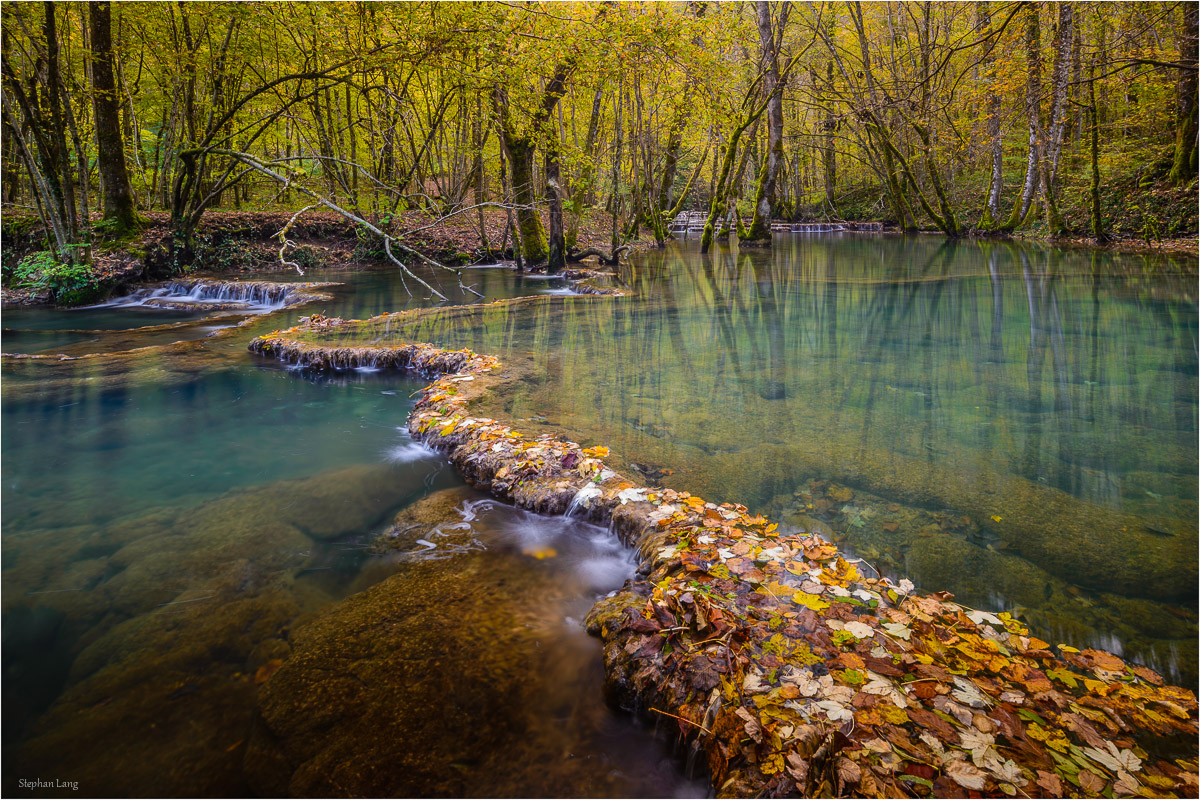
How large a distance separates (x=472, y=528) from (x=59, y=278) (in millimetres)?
15784

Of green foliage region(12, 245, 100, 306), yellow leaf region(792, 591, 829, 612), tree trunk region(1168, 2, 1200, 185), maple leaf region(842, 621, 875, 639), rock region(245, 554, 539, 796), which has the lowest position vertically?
rock region(245, 554, 539, 796)

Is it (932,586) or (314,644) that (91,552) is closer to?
(314,644)

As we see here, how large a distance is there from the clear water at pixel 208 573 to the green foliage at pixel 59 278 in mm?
8372

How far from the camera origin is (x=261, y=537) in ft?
13.7

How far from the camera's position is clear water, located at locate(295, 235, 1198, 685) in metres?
3.29

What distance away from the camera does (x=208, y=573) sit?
3719 mm

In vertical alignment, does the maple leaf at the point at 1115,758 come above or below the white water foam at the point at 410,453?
below

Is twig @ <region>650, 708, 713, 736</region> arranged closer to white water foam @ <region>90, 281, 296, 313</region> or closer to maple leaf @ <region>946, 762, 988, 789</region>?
maple leaf @ <region>946, 762, 988, 789</region>

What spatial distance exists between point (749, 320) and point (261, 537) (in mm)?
8815

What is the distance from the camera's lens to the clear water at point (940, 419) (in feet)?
10.8

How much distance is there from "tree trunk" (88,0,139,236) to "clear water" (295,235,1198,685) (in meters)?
11.0

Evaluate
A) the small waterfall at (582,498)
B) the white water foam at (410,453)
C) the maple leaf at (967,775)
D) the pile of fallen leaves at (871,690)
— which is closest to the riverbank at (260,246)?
the white water foam at (410,453)

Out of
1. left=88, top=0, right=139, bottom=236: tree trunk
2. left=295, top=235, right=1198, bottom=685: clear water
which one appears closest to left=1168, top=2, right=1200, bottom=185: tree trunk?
left=295, top=235, right=1198, bottom=685: clear water

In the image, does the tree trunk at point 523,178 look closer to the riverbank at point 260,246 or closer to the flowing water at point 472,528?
the riverbank at point 260,246
